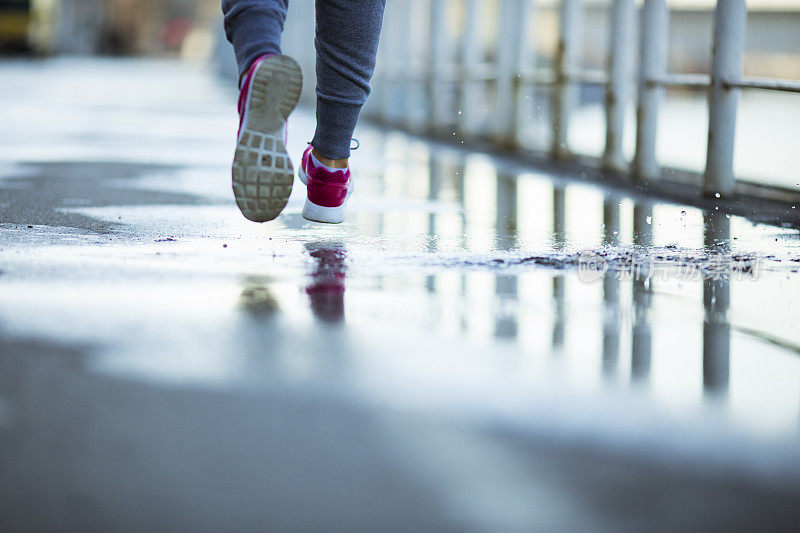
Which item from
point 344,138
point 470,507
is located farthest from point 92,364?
point 344,138

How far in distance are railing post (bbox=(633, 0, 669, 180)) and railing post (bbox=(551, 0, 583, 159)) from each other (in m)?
1.46

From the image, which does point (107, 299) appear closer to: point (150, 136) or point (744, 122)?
point (150, 136)

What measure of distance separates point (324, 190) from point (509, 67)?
5.91m

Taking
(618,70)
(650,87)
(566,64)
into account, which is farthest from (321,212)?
(566,64)

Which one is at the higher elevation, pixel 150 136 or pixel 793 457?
pixel 150 136

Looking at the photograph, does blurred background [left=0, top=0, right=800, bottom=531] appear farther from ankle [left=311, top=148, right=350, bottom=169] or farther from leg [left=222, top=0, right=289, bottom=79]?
leg [left=222, top=0, right=289, bottom=79]

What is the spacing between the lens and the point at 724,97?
5504 mm

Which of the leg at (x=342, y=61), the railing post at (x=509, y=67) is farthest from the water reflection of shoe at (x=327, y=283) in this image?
the railing post at (x=509, y=67)

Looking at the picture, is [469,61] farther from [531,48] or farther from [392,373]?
[392,373]

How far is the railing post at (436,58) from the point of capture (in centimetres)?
1141

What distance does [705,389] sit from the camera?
Result: 80.6 inches

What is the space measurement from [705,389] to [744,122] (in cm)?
1669

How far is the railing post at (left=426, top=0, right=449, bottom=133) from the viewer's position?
37.4 ft

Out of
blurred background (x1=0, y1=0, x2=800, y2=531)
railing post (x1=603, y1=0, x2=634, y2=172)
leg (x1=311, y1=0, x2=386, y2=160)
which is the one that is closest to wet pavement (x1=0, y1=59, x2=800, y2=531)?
blurred background (x1=0, y1=0, x2=800, y2=531)
